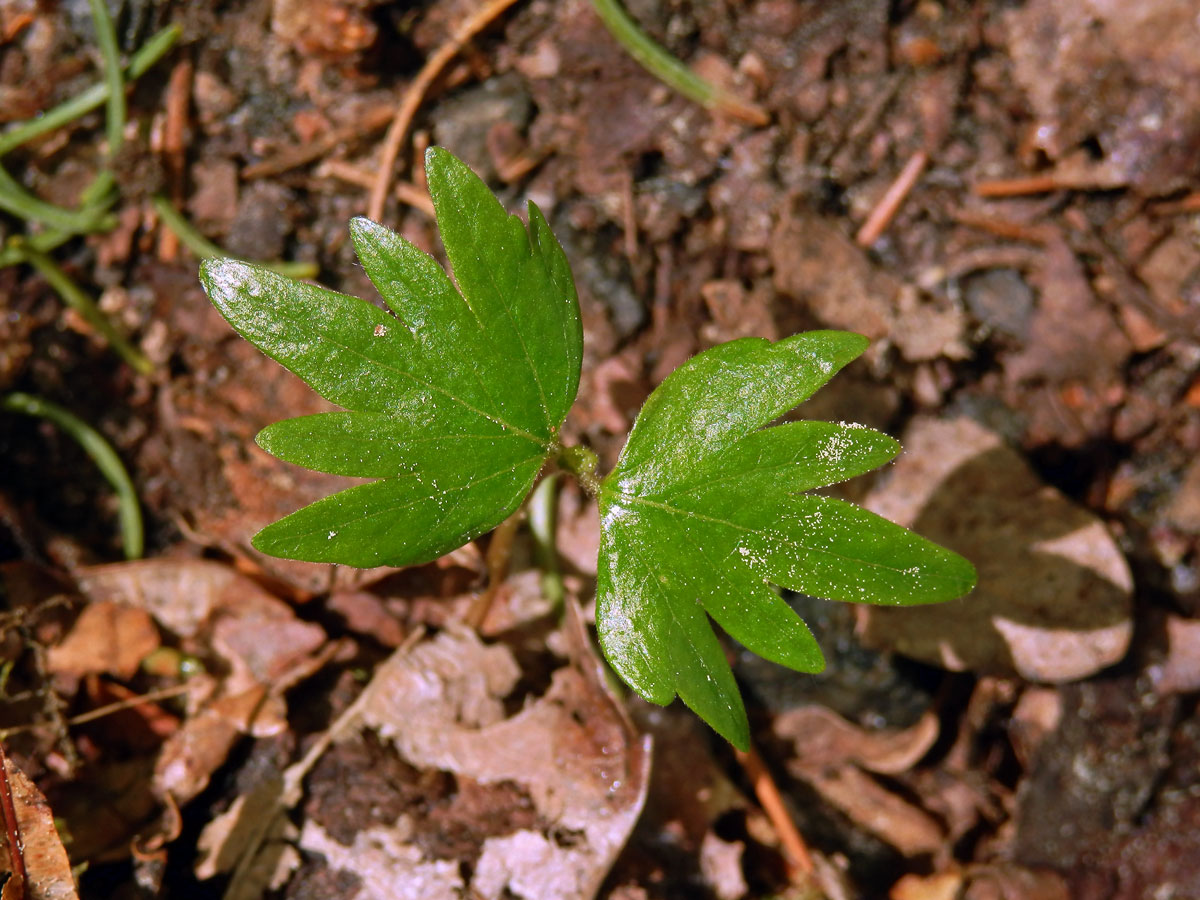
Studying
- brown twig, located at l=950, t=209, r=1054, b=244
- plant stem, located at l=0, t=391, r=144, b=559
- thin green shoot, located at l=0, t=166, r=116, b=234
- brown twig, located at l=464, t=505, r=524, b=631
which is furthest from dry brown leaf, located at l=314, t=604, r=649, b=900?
brown twig, located at l=950, t=209, r=1054, b=244

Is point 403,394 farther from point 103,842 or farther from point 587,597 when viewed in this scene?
point 103,842

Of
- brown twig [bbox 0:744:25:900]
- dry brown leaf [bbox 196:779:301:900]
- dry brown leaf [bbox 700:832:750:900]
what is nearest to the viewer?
brown twig [bbox 0:744:25:900]

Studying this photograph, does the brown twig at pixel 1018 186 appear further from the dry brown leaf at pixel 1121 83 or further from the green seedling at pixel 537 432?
the green seedling at pixel 537 432

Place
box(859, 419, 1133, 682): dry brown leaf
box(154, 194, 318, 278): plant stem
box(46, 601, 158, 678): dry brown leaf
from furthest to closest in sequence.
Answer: box(154, 194, 318, 278): plant stem, box(859, 419, 1133, 682): dry brown leaf, box(46, 601, 158, 678): dry brown leaf

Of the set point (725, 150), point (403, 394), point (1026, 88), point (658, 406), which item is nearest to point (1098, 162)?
point (1026, 88)

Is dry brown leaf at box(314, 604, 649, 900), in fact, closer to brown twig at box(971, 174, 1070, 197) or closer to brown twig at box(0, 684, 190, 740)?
brown twig at box(0, 684, 190, 740)

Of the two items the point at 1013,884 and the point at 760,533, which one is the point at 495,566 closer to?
the point at 760,533

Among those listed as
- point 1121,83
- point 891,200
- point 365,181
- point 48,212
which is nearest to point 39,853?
point 48,212
